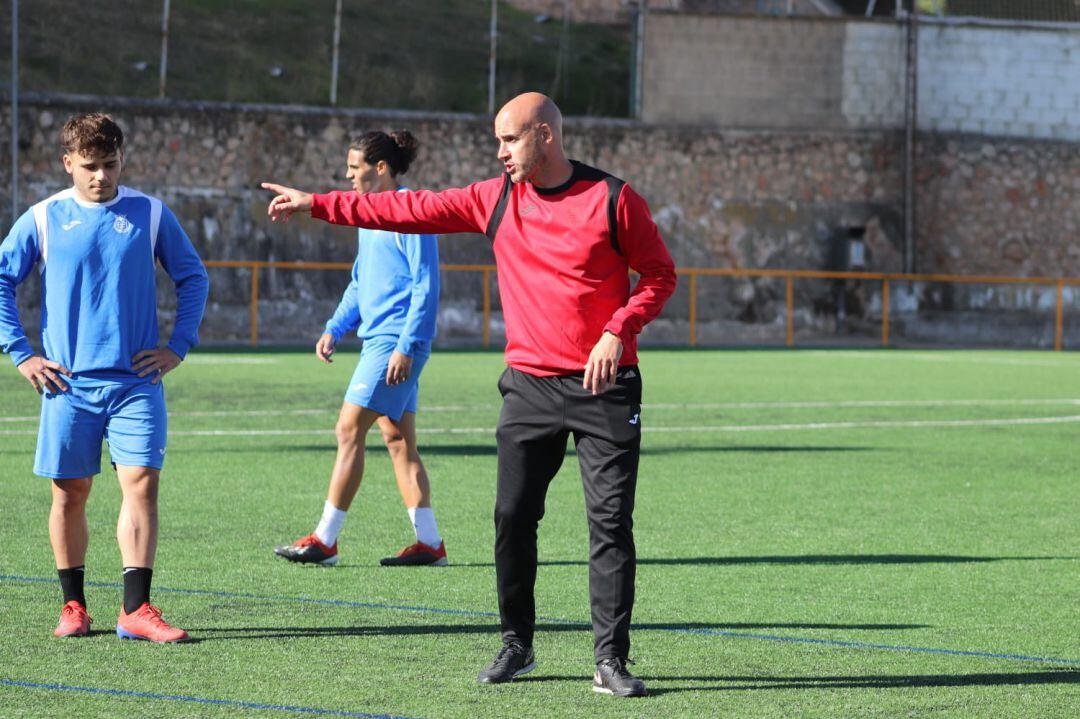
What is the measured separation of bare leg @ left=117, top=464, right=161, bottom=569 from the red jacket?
134 centimetres

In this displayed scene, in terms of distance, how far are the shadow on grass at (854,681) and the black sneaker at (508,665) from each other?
55 millimetres

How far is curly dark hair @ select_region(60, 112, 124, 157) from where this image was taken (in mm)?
6422

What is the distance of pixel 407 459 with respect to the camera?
8.84 metres

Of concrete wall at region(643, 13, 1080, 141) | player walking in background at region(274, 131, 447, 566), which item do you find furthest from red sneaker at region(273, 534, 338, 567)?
concrete wall at region(643, 13, 1080, 141)

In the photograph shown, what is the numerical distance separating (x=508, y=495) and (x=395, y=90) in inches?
1263

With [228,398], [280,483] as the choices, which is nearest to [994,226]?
[228,398]

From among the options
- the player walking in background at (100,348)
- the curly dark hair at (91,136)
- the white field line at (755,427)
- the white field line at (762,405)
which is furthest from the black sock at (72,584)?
the white field line at (762,405)

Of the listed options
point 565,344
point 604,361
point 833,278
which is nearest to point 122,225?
point 565,344

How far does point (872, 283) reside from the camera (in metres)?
37.5

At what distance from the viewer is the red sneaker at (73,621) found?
6.60 m

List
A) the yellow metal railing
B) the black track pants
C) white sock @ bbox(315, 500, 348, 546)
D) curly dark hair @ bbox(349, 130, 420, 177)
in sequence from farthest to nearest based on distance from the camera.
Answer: the yellow metal railing, white sock @ bbox(315, 500, 348, 546), curly dark hair @ bbox(349, 130, 420, 177), the black track pants

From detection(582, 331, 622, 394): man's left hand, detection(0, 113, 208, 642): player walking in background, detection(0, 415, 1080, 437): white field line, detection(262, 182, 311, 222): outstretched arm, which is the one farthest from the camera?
detection(0, 415, 1080, 437): white field line

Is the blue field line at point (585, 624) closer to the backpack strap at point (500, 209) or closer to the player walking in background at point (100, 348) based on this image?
the player walking in background at point (100, 348)

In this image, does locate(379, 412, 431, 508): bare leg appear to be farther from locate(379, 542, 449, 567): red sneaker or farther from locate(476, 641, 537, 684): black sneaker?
locate(476, 641, 537, 684): black sneaker
